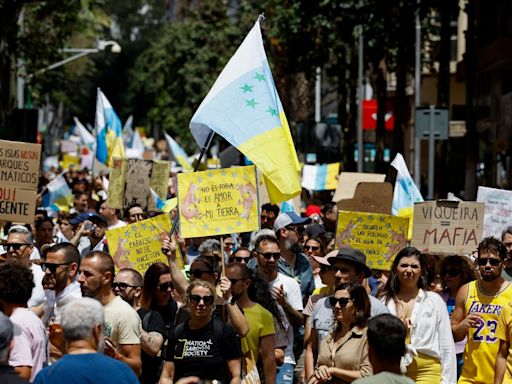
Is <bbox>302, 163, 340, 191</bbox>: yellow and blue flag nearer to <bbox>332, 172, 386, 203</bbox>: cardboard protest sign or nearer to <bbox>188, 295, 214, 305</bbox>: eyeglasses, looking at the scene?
<bbox>332, 172, 386, 203</bbox>: cardboard protest sign

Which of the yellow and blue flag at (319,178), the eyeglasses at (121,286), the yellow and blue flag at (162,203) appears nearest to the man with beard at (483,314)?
the eyeglasses at (121,286)

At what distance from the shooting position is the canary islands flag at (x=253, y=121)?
34.2 ft

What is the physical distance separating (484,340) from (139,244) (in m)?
3.11

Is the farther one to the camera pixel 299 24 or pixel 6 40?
pixel 299 24

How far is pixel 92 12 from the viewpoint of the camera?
35031mm

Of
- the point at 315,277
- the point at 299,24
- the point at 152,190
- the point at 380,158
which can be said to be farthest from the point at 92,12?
the point at 315,277

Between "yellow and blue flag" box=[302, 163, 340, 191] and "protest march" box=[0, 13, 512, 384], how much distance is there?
40.2ft

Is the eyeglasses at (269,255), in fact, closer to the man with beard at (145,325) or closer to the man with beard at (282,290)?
the man with beard at (282,290)

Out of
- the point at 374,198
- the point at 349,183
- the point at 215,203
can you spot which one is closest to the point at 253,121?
the point at 215,203

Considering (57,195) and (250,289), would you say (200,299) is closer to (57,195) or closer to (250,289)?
(250,289)

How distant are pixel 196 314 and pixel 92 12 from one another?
1076 inches

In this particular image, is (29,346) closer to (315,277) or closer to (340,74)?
(315,277)

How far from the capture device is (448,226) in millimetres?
12336

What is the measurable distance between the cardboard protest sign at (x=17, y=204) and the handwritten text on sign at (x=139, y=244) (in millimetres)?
628
